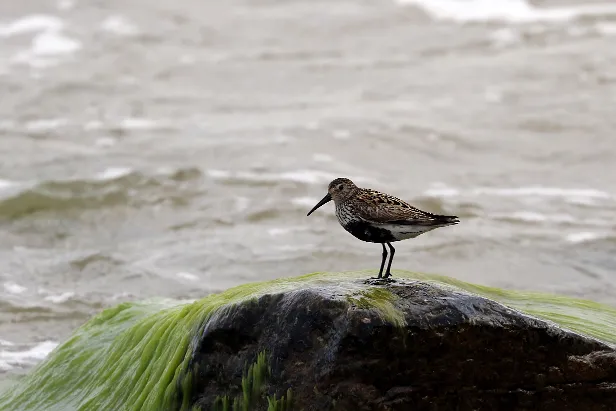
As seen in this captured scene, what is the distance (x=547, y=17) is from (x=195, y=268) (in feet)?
33.3

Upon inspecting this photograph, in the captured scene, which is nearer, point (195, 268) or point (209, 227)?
point (195, 268)

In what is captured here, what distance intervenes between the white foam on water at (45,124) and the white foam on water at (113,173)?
5.38ft

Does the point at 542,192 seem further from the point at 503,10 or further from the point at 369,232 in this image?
the point at 369,232

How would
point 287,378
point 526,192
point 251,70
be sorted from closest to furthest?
point 287,378
point 526,192
point 251,70

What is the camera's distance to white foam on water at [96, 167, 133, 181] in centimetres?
1176

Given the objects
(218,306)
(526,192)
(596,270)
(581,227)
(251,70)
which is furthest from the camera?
(251,70)

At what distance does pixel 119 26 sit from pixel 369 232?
12.6m

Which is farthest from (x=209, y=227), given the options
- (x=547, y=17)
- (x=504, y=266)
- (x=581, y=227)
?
(x=547, y=17)

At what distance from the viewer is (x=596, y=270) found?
30.2ft

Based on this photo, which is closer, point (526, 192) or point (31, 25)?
point (526, 192)

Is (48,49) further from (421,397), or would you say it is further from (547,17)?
(421,397)

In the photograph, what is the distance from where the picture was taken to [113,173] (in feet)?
38.9

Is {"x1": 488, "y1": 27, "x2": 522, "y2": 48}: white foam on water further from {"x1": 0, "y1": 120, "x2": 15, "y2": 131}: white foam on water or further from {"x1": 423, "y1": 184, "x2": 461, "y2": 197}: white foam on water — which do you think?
{"x1": 0, "y1": 120, "x2": 15, "y2": 131}: white foam on water

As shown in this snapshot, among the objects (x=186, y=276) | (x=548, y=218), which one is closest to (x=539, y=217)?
(x=548, y=218)
